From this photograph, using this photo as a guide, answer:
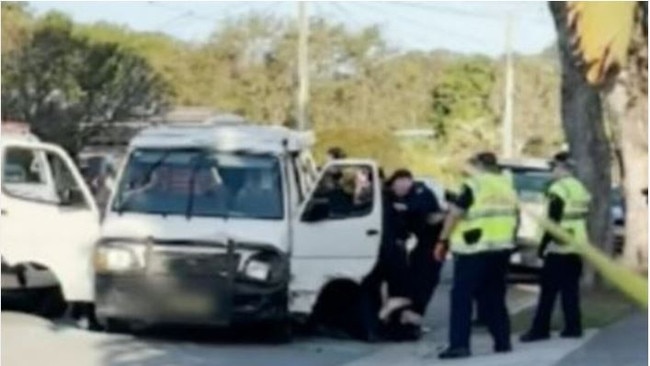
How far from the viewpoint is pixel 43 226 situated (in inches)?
576

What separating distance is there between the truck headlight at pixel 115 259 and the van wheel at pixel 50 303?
5.41 ft

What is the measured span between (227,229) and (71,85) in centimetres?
2368

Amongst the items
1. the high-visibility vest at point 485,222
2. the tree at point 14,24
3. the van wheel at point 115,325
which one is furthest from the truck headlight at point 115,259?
the tree at point 14,24

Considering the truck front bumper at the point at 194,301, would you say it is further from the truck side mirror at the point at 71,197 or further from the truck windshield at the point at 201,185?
Result: the truck side mirror at the point at 71,197

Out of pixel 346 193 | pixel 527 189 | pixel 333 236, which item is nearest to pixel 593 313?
pixel 346 193

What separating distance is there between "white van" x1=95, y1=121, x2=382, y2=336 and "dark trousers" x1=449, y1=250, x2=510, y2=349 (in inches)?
59.6

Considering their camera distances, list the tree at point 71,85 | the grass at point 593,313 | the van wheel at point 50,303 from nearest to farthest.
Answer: the grass at point 593,313, the van wheel at point 50,303, the tree at point 71,85

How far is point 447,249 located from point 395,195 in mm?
1500

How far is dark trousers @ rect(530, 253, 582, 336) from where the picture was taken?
13.8 metres

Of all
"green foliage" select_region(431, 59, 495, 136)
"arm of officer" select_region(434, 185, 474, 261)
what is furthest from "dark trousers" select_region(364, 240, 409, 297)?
"green foliage" select_region(431, 59, 495, 136)

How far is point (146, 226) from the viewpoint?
45.4 feet

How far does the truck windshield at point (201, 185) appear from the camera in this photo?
14.0 m

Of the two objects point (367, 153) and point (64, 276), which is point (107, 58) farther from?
point (64, 276)

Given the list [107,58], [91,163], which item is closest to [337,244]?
[91,163]
